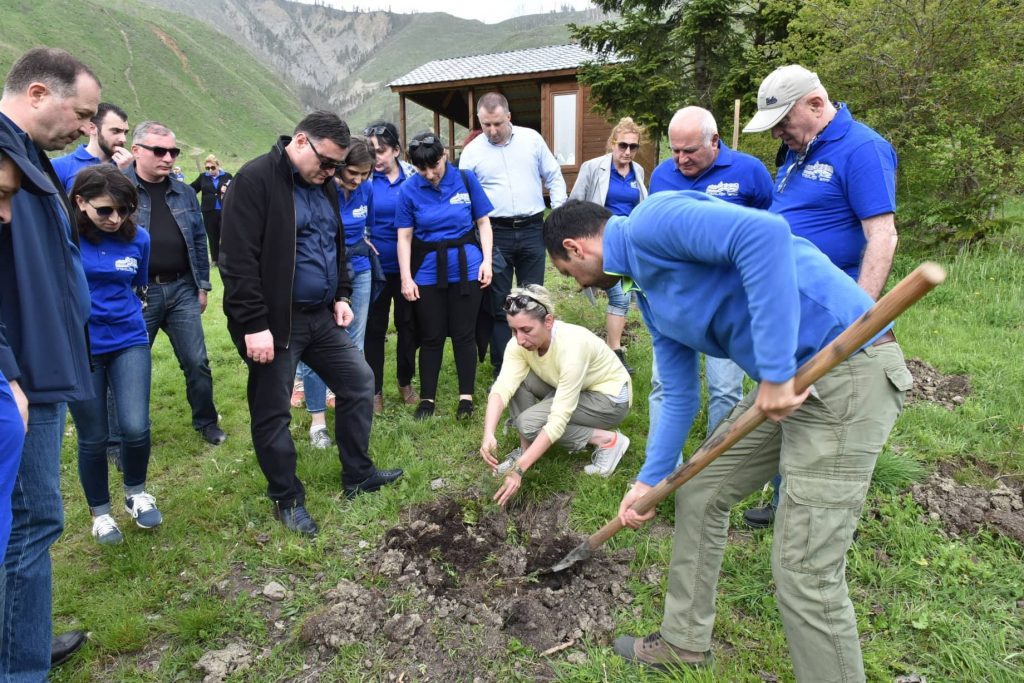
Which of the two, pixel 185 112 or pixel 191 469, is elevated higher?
pixel 185 112

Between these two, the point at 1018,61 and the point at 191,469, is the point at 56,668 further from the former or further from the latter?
the point at 1018,61

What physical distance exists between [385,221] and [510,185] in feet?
3.46

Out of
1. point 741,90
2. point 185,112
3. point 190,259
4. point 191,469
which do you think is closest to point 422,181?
point 190,259

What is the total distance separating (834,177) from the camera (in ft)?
9.21

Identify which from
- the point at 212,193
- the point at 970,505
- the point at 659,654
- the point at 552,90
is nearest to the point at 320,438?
the point at 659,654

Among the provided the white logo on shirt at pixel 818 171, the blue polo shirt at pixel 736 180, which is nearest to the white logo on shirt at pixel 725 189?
the blue polo shirt at pixel 736 180

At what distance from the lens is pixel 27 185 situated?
2.00 meters

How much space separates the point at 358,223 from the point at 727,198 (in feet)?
8.40

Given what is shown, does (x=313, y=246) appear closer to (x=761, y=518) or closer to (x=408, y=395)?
(x=408, y=395)

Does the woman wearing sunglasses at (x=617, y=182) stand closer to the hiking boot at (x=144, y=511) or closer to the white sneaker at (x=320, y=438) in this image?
the white sneaker at (x=320, y=438)

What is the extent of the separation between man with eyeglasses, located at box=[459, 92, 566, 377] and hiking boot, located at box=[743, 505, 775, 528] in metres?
2.59

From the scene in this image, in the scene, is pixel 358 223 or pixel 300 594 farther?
pixel 358 223

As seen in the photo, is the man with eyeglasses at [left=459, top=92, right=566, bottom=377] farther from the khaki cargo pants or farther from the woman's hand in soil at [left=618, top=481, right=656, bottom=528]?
the khaki cargo pants

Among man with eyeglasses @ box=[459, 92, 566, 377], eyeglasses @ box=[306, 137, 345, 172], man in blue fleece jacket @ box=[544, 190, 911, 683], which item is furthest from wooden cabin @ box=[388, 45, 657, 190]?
man in blue fleece jacket @ box=[544, 190, 911, 683]
